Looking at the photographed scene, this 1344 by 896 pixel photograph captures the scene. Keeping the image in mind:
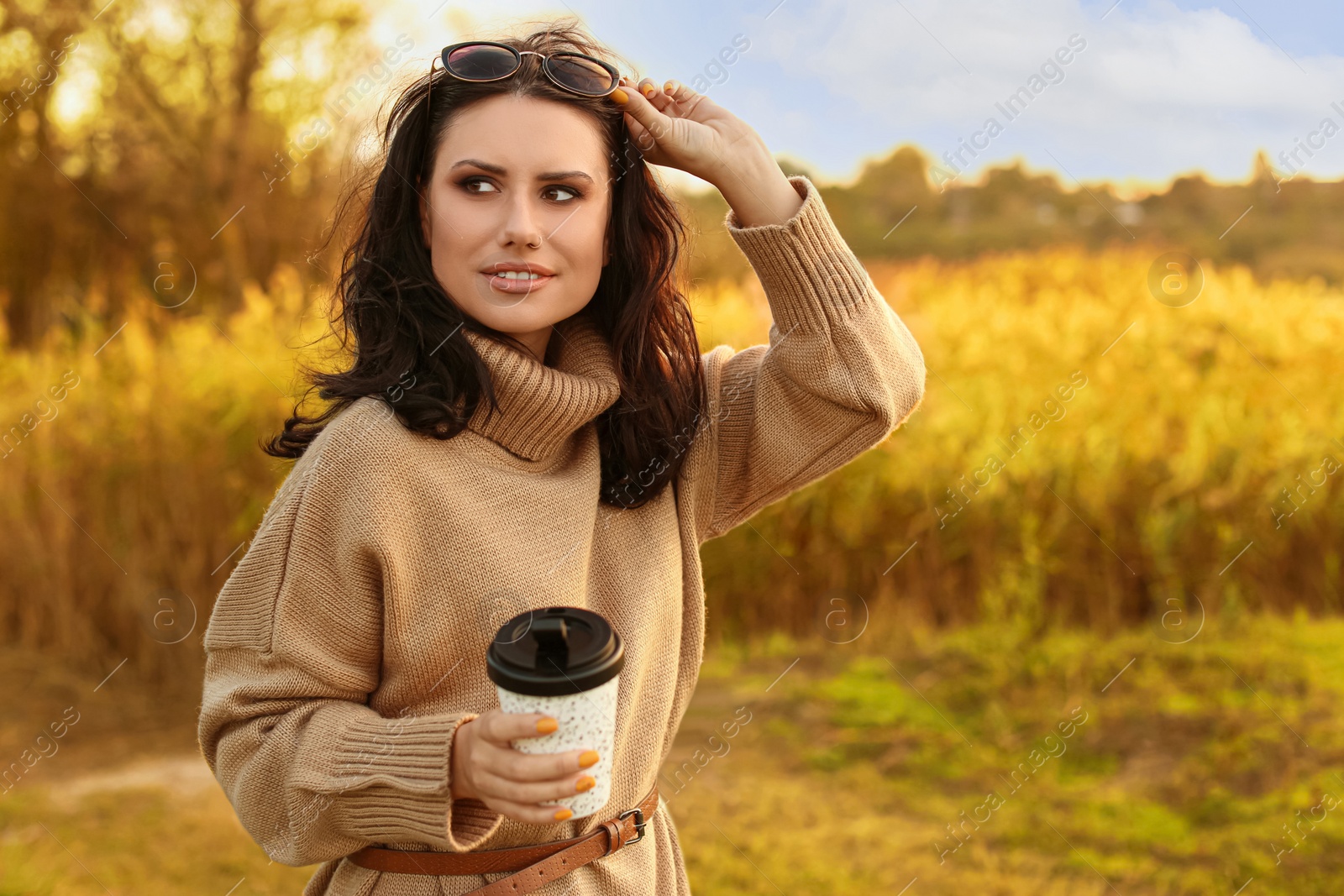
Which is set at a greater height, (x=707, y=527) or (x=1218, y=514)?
(x=707, y=527)

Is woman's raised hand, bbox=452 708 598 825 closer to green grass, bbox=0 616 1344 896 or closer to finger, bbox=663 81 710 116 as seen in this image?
finger, bbox=663 81 710 116

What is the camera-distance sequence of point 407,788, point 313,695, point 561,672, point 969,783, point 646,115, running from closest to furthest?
point 561,672
point 407,788
point 313,695
point 646,115
point 969,783

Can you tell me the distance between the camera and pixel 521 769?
3.85 feet

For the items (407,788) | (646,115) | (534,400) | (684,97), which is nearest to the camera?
(407,788)

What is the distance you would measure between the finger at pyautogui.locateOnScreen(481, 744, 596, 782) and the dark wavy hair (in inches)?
18.9

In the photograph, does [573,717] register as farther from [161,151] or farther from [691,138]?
[161,151]

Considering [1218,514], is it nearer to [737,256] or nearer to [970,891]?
[970,891]

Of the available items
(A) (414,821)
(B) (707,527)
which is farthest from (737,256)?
(A) (414,821)

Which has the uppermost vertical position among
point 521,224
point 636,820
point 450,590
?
point 521,224

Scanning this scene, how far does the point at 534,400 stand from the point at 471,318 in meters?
0.15

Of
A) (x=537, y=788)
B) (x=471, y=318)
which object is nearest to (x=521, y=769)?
(x=537, y=788)

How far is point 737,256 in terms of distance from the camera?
8.61 m

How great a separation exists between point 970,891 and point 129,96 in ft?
20.6

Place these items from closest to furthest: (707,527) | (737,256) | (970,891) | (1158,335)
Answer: (707,527) → (970,891) → (1158,335) → (737,256)
